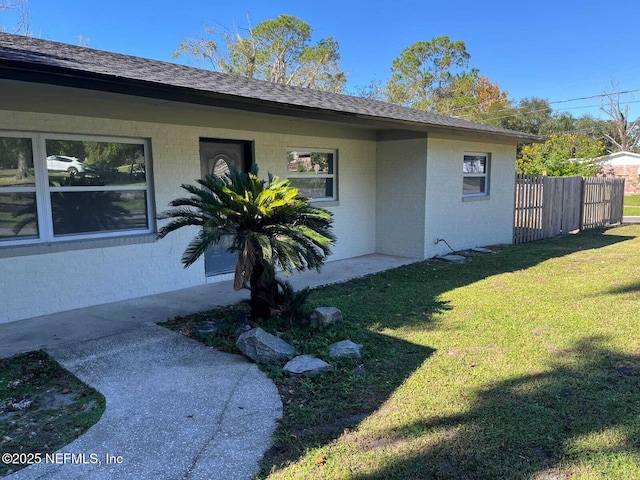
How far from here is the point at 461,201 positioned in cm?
1096

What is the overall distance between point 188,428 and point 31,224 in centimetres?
414

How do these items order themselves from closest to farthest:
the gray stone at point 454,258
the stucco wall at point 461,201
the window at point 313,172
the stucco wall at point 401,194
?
the window at point 313,172 → the gray stone at point 454,258 → the stucco wall at point 401,194 → the stucco wall at point 461,201

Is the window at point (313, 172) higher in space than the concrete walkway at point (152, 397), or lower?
higher

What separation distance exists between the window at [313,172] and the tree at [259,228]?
12.6 ft

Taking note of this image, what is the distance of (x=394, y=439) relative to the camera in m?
3.10

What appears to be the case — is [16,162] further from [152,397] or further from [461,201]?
[461,201]

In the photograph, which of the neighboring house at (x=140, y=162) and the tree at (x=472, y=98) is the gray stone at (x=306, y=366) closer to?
the neighboring house at (x=140, y=162)

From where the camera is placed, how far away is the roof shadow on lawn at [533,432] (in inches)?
109

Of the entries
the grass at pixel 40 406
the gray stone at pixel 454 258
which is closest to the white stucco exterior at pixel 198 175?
the gray stone at pixel 454 258

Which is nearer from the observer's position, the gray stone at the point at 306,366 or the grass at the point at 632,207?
the gray stone at the point at 306,366

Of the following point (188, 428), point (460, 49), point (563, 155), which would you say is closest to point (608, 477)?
point (188, 428)

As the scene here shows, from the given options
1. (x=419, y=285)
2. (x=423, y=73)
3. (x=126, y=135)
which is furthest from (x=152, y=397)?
(x=423, y=73)

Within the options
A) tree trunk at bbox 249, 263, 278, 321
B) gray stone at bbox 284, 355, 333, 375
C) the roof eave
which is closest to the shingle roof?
the roof eave

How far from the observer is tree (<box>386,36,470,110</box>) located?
38.2 meters
